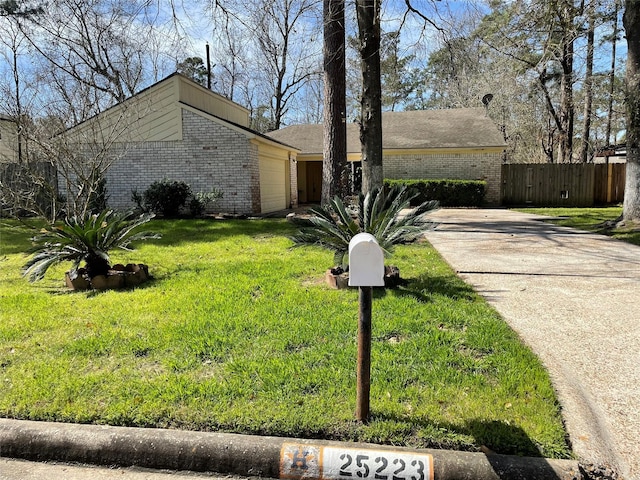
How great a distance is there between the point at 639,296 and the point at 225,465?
4.89 meters

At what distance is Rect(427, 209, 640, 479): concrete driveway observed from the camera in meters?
2.39

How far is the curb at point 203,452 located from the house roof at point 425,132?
1898 centimetres

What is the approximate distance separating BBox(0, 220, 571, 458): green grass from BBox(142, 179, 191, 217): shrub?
846 centimetres

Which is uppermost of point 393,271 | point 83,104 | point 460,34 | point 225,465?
point 460,34

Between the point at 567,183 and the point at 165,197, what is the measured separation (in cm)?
1698

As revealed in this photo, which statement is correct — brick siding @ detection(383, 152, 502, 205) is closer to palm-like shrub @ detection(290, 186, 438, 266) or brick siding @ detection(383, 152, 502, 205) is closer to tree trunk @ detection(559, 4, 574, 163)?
tree trunk @ detection(559, 4, 574, 163)

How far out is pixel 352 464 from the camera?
217 centimetres

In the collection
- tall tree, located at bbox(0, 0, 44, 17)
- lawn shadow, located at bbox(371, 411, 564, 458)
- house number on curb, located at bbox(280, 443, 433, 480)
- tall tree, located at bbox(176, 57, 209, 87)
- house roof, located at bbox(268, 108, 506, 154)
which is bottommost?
house number on curb, located at bbox(280, 443, 433, 480)

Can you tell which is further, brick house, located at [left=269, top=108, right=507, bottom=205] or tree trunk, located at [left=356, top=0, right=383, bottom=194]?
brick house, located at [left=269, top=108, right=507, bottom=205]

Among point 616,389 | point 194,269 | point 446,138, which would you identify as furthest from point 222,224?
point 446,138

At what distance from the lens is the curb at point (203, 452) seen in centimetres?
210

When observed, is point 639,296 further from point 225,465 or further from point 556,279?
point 225,465

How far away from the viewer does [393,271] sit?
5.33 metres

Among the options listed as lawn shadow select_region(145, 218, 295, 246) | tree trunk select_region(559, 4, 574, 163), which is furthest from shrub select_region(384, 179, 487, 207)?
lawn shadow select_region(145, 218, 295, 246)
